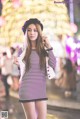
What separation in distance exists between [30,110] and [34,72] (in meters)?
0.37

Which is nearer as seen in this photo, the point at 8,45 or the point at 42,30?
the point at 42,30

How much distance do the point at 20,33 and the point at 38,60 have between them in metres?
0.41

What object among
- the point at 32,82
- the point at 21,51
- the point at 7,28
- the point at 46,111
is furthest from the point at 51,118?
the point at 7,28

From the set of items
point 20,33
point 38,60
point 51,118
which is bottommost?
point 51,118

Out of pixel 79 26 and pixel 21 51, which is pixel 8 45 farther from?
pixel 79 26

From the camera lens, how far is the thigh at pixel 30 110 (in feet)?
11.5

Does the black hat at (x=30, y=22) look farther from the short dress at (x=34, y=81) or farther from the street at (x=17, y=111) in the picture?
the street at (x=17, y=111)

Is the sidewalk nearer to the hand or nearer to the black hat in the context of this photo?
the hand

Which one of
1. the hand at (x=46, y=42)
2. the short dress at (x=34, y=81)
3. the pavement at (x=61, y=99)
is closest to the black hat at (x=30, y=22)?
the hand at (x=46, y=42)

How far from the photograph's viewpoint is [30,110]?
353 cm

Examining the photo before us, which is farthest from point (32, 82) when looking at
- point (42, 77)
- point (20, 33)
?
point (20, 33)

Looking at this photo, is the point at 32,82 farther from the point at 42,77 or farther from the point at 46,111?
the point at 46,111

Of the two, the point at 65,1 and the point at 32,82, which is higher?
the point at 65,1

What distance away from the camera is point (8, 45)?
391 centimetres
